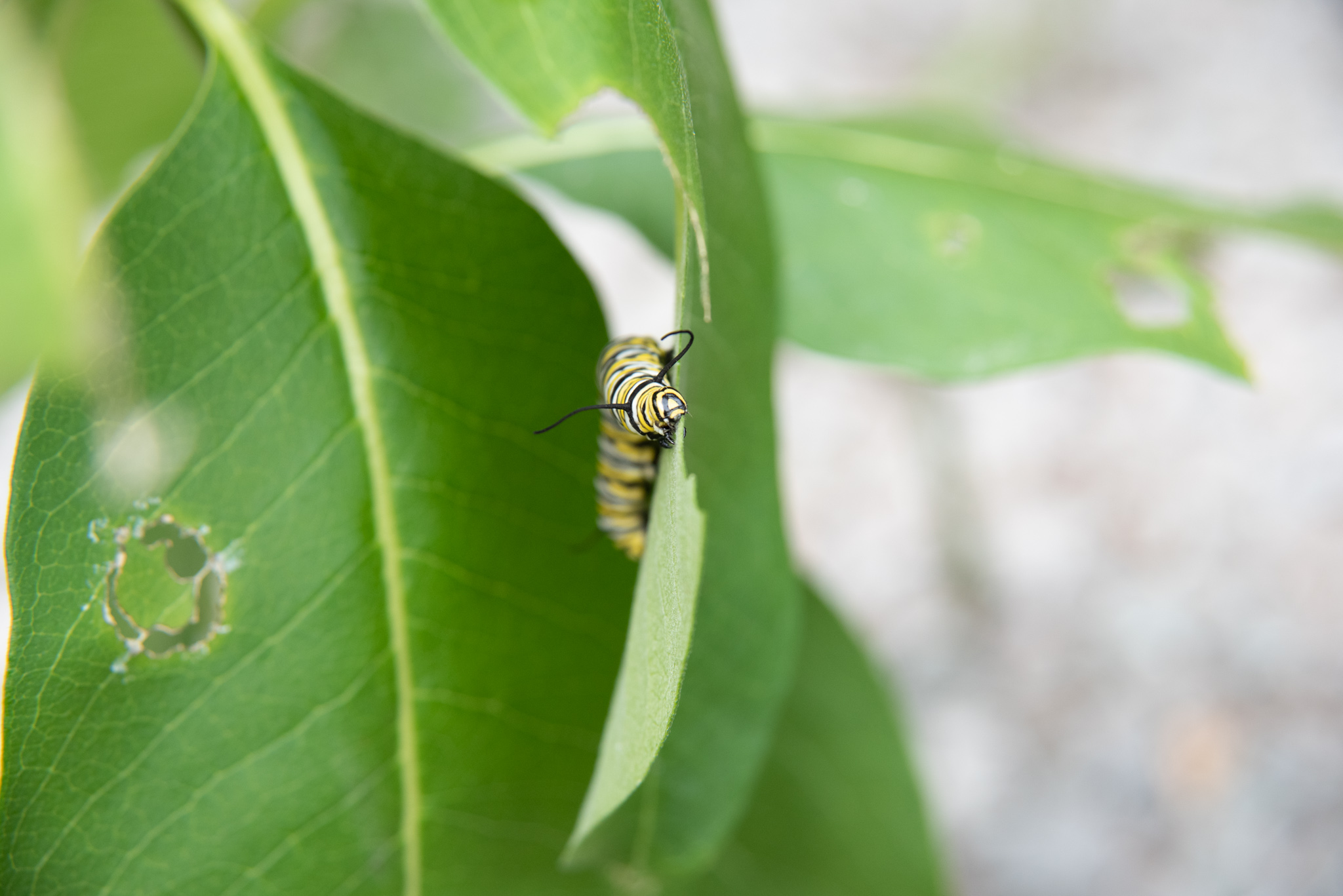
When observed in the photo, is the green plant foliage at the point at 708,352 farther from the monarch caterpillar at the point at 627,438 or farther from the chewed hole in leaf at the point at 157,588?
the chewed hole in leaf at the point at 157,588

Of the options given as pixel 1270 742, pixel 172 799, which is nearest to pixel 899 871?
pixel 172 799

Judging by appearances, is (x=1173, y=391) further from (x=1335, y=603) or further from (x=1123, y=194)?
(x=1123, y=194)

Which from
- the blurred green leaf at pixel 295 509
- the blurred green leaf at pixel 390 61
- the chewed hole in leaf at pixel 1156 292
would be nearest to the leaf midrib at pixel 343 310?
the blurred green leaf at pixel 295 509

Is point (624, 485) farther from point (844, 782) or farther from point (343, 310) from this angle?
point (844, 782)

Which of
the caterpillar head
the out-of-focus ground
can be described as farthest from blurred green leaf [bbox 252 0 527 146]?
the out-of-focus ground

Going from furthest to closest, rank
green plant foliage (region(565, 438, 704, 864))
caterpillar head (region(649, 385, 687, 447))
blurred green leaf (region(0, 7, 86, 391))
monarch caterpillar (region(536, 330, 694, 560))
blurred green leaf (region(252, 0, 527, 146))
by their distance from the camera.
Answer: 1. blurred green leaf (region(252, 0, 527, 146))
2. monarch caterpillar (region(536, 330, 694, 560))
3. caterpillar head (region(649, 385, 687, 447))
4. green plant foliage (region(565, 438, 704, 864))
5. blurred green leaf (region(0, 7, 86, 391))

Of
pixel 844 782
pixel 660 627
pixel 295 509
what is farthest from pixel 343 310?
pixel 844 782

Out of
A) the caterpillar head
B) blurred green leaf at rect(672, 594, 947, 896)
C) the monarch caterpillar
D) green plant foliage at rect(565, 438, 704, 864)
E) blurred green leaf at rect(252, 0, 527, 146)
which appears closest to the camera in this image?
green plant foliage at rect(565, 438, 704, 864)

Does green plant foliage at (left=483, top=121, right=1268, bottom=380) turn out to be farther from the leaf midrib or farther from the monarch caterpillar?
the leaf midrib
